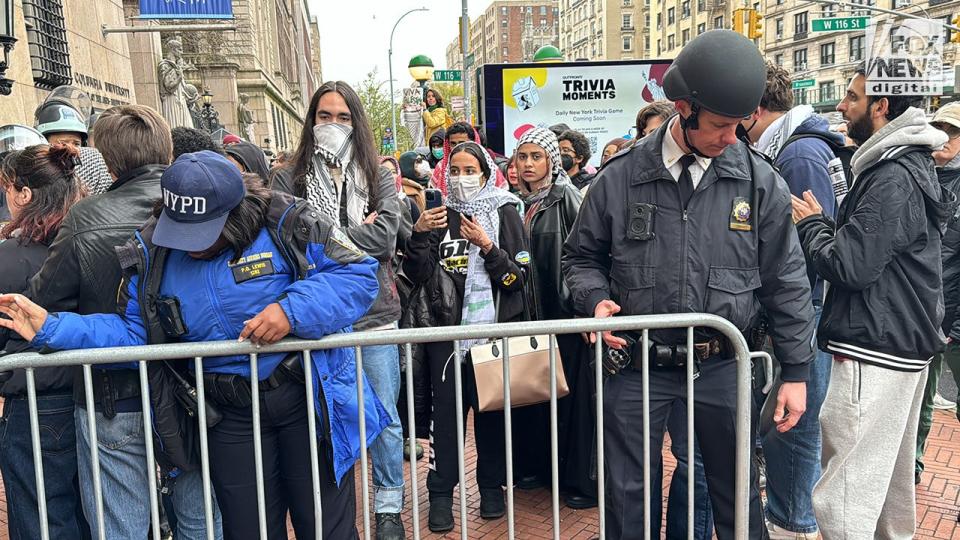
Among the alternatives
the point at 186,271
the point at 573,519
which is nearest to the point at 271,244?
the point at 186,271

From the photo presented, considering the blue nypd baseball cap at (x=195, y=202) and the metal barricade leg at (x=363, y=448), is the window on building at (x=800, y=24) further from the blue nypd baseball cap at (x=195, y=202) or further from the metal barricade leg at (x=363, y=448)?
the blue nypd baseball cap at (x=195, y=202)

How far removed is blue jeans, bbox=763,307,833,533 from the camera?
11.4ft

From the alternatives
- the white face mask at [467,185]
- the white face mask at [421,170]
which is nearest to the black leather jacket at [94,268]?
the white face mask at [467,185]

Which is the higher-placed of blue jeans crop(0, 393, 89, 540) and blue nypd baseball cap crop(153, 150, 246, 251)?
blue nypd baseball cap crop(153, 150, 246, 251)

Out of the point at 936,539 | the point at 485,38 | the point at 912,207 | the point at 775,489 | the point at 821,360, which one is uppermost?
the point at 485,38

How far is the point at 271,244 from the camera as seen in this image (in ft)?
8.25

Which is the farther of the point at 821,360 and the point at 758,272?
the point at 821,360

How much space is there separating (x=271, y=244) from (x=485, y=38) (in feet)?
551

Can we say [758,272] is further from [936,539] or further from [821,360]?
[936,539]

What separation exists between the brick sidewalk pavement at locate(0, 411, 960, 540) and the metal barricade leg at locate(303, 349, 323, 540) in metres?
1.32

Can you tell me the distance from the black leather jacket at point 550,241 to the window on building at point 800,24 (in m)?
69.8

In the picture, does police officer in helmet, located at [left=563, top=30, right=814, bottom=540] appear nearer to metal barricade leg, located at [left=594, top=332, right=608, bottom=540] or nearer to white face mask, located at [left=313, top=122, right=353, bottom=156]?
metal barricade leg, located at [left=594, top=332, right=608, bottom=540]

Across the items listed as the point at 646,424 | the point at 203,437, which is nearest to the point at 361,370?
the point at 203,437

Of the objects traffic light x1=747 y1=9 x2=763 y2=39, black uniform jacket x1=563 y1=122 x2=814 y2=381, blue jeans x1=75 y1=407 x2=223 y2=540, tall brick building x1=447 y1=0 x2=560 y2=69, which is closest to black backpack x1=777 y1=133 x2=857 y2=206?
black uniform jacket x1=563 y1=122 x2=814 y2=381
